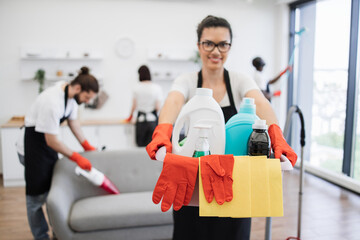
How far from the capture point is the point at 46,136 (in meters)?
2.19

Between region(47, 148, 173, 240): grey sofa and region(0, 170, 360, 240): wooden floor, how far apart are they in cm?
69

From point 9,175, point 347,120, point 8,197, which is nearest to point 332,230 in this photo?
point 347,120

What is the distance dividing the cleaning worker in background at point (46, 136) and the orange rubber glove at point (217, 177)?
161cm

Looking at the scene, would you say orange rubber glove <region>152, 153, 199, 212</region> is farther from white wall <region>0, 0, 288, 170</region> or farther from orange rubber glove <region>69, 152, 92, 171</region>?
white wall <region>0, 0, 288, 170</region>

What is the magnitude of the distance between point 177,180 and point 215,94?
51 cm

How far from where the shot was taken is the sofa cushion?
6.99ft

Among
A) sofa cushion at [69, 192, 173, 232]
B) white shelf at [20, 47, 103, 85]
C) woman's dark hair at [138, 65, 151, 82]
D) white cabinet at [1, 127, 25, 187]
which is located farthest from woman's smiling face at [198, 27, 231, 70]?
white shelf at [20, 47, 103, 85]

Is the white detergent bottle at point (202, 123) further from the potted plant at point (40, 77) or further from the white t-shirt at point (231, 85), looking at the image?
the potted plant at point (40, 77)

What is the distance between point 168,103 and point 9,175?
3.42 metres

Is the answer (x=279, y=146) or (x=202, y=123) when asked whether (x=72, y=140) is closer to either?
(x=202, y=123)

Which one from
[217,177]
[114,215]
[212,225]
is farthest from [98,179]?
[217,177]

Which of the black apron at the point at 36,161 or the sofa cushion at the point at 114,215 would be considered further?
the black apron at the point at 36,161

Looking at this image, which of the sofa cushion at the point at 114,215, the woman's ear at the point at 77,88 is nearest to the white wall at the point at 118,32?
the woman's ear at the point at 77,88

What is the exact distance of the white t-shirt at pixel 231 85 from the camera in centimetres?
121
